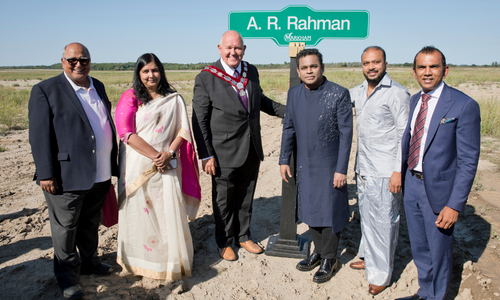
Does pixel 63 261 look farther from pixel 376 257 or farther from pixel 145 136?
pixel 376 257

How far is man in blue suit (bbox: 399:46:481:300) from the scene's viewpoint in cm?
204

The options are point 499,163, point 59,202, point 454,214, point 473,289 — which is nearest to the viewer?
point 454,214

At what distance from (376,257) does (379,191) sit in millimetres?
574

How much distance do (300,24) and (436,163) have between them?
1726mm

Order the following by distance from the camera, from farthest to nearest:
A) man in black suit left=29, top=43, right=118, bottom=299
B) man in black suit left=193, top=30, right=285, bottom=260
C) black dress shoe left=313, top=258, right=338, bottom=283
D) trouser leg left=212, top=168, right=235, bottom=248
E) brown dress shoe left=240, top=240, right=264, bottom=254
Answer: brown dress shoe left=240, top=240, right=264, bottom=254
trouser leg left=212, top=168, right=235, bottom=248
man in black suit left=193, top=30, right=285, bottom=260
black dress shoe left=313, top=258, right=338, bottom=283
man in black suit left=29, top=43, right=118, bottom=299

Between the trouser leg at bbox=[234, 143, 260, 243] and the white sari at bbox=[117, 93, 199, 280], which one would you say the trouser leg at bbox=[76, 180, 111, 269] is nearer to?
the white sari at bbox=[117, 93, 199, 280]

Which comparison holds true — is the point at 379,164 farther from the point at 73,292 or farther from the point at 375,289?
the point at 73,292

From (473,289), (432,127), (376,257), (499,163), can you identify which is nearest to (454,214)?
(432,127)

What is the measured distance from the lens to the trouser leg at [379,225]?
102 inches

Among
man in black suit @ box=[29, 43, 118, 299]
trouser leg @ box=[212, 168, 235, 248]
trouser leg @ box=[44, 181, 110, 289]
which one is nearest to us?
man in black suit @ box=[29, 43, 118, 299]

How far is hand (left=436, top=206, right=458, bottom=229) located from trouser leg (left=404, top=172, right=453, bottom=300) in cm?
11

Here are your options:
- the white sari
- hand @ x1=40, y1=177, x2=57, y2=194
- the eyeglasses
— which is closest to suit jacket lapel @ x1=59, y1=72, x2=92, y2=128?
the eyeglasses

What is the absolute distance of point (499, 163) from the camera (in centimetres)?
604

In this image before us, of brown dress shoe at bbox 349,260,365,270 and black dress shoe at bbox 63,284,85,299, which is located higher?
black dress shoe at bbox 63,284,85,299
